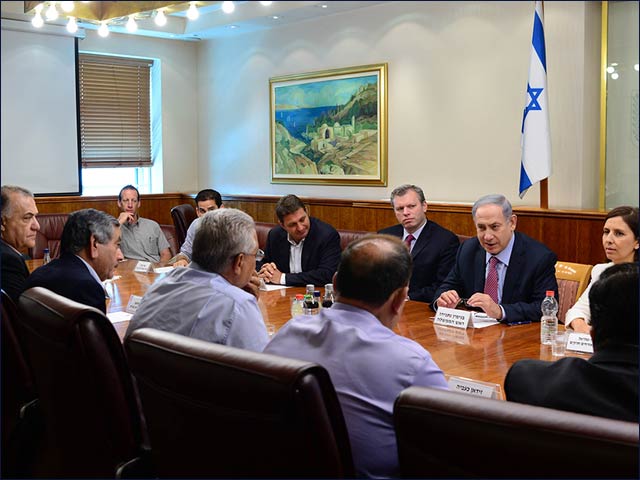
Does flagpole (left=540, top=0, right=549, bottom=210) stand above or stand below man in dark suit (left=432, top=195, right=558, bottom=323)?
above

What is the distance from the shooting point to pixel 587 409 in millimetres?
1594

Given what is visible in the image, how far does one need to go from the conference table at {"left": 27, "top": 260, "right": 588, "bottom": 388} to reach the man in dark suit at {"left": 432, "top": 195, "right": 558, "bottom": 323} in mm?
302

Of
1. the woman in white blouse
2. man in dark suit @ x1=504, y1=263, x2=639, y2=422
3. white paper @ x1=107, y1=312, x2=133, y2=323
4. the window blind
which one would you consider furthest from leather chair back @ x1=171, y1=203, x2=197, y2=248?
man in dark suit @ x1=504, y1=263, x2=639, y2=422

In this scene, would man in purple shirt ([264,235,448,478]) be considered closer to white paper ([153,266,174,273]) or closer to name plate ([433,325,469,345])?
name plate ([433,325,469,345])

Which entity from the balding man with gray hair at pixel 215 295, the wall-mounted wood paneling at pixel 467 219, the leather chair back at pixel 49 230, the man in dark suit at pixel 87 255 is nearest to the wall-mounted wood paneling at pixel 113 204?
the leather chair back at pixel 49 230

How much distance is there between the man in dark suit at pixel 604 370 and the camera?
1.59 m

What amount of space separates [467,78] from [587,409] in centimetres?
551

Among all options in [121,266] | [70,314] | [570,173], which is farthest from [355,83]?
[70,314]

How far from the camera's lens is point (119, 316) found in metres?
3.64

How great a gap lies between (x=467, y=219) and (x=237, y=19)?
361 centimetres

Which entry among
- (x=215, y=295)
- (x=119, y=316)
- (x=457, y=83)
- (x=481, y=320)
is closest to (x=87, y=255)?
(x=119, y=316)

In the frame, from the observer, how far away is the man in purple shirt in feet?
5.73

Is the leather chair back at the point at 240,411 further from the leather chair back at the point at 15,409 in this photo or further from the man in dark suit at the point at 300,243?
the man in dark suit at the point at 300,243

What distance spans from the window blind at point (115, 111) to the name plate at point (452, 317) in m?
6.50
